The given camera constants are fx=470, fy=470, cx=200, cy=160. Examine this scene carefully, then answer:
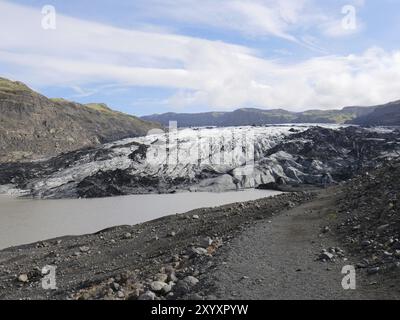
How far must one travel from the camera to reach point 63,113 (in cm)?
11538

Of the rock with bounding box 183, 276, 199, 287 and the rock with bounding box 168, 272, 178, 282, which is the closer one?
the rock with bounding box 183, 276, 199, 287

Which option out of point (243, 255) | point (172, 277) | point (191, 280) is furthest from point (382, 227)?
point (172, 277)

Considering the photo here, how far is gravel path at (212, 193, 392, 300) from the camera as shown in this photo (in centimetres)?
904

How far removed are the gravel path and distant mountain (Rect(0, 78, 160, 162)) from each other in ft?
257

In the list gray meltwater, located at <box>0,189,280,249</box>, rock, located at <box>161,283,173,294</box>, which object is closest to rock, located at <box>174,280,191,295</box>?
rock, located at <box>161,283,173,294</box>

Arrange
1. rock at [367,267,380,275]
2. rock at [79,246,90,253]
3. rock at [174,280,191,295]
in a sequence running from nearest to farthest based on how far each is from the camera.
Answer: rock at [174,280,191,295] < rock at [367,267,380,275] < rock at [79,246,90,253]

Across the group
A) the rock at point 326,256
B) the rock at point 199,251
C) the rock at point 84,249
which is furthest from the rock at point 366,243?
the rock at point 84,249

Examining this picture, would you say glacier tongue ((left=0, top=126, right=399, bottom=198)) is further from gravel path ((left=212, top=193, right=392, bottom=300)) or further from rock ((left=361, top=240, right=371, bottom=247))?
rock ((left=361, top=240, right=371, bottom=247))

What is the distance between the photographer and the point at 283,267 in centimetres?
1109

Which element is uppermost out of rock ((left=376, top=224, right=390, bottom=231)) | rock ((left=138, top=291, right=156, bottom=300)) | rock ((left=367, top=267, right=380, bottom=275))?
rock ((left=376, top=224, right=390, bottom=231))

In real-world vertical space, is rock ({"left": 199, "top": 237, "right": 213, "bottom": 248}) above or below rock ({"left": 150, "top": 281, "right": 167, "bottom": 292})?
below

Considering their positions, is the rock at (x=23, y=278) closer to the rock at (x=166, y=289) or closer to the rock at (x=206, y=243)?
the rock at (x=206, y=243)

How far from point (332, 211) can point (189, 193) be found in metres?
38.4
